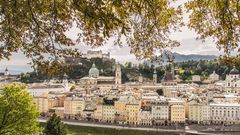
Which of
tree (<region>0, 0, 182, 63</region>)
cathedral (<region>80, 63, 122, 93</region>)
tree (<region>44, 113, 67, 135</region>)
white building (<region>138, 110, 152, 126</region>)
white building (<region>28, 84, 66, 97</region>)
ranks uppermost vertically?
tree (<region>0, 0, 182, 63</region>)

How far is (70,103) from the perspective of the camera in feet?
155

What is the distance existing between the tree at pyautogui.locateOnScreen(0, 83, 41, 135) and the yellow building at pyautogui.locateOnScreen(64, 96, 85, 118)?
34.7m

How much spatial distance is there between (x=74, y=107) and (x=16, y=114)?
35.8m

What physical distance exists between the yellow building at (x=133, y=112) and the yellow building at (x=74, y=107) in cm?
655

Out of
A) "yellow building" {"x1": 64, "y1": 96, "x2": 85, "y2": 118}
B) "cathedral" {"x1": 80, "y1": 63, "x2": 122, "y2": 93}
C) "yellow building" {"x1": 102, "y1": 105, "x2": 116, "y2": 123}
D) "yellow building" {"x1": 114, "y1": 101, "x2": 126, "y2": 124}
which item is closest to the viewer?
"yellow building" {"x1": 114, "y1": 101, "x2": 126, "y2": 124}

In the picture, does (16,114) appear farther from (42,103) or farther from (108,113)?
(42,103)

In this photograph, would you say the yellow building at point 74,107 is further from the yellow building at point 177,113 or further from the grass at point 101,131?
the yellow building at point 177,113

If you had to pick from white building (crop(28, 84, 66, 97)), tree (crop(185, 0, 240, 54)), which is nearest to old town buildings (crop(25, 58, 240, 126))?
white building (crop(28, 84, 66, 97))

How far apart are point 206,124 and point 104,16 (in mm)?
39950

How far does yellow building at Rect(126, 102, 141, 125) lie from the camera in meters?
42.2

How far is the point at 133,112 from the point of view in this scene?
42.4m

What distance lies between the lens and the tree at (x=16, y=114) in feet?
36.1

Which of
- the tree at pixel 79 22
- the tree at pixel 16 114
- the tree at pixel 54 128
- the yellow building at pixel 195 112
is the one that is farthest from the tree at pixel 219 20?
the yellow building at pixel 195 112

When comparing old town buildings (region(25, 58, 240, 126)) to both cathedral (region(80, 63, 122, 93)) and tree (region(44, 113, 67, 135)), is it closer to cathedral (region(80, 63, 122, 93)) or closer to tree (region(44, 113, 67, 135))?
cathedral (region(80, 63, 122, 93))
